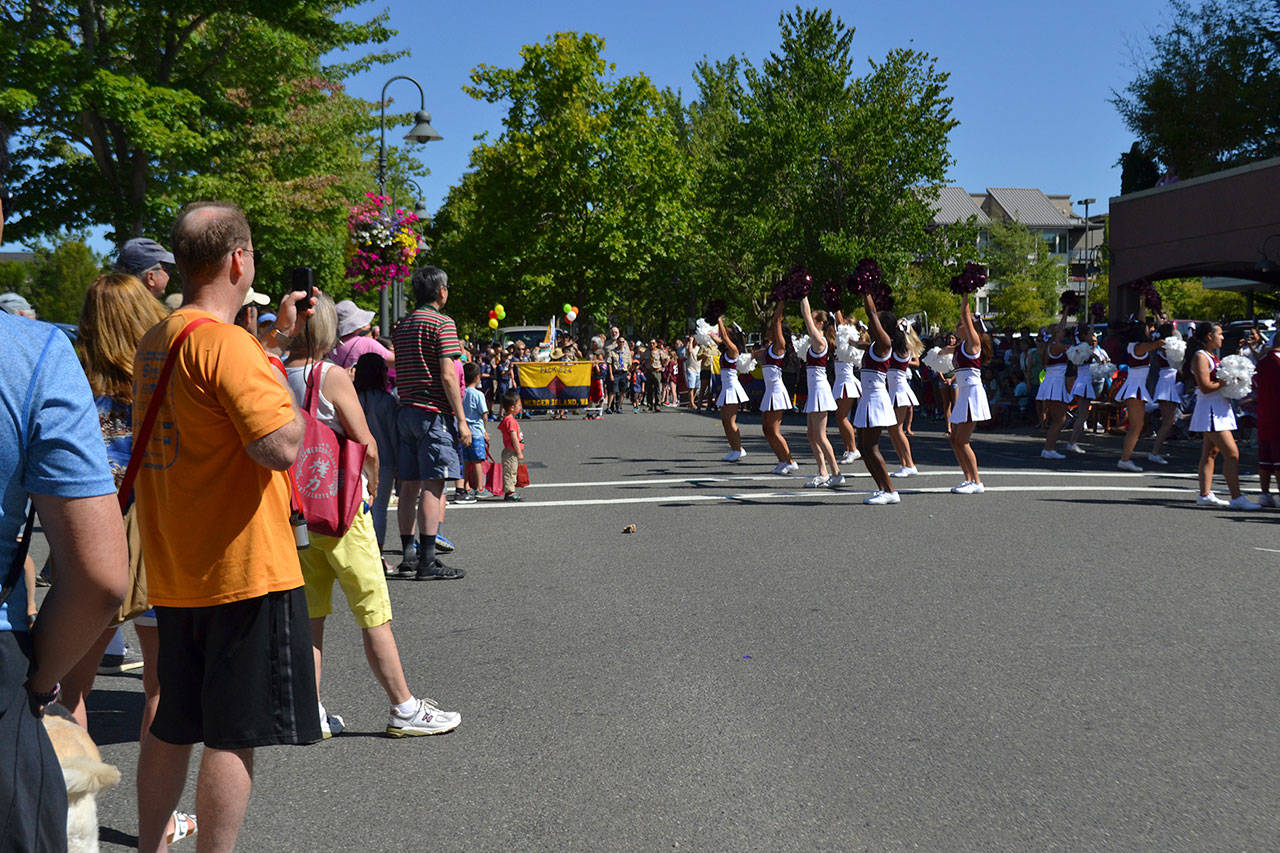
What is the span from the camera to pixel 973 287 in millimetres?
13078

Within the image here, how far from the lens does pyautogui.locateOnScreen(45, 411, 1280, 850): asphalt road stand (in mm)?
3914

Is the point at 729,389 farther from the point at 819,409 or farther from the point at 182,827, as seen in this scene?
the point at 182,827

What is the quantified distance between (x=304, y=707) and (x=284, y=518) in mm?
510

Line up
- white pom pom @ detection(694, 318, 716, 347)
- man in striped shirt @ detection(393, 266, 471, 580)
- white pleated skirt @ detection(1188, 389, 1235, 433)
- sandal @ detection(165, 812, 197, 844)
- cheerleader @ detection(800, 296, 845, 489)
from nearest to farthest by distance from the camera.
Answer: sandal @ detection(165, 812, 197, 844) → man in striped shirt @ detection(393, 266, 471, 580) → white pleated skirt @ detection(1188, 389, 1235, 433) → cheerleader @ detection(800, 296, 845, 489) → white pom pom @ detection(694, 318, 716, 347)

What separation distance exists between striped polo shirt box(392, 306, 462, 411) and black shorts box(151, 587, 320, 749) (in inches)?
178

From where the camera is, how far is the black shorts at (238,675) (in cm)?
308

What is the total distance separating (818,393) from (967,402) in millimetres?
1636

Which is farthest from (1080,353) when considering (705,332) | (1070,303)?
(705,332)

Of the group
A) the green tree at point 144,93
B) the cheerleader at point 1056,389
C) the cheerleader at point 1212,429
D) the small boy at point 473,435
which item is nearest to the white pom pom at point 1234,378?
the cheerleader at point 1212,429

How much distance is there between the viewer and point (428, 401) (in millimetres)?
7848

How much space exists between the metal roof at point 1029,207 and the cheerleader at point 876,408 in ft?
350

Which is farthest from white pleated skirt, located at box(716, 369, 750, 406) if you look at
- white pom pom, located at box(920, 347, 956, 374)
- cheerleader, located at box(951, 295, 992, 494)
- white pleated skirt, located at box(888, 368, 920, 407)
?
cheerleader, located at box(951, 295, 992, 494)

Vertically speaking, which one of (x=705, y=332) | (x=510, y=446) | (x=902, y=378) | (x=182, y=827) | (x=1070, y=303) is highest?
(x=1070, y=303)

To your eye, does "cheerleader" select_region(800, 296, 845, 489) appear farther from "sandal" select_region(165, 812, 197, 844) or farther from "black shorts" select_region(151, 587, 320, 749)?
"black shorts" select_region(151, 587, 320, 749)
